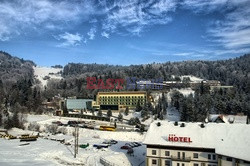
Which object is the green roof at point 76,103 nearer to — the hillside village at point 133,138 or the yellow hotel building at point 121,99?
the yellow hotel building at point 121,99

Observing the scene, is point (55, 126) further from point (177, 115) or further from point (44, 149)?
point (177, 115)

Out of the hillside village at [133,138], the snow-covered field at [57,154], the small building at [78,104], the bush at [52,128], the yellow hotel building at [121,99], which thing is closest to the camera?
the hillside village at [133,138]

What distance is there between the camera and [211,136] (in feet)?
141

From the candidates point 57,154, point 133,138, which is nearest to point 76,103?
point 133,138

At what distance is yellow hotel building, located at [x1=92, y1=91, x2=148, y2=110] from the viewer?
144125 millimetres

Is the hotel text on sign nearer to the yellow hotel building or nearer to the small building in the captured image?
the yellow hotel building

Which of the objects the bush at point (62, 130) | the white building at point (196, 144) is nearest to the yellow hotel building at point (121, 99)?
the bush at point (62, 130)

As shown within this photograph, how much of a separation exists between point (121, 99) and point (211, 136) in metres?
105

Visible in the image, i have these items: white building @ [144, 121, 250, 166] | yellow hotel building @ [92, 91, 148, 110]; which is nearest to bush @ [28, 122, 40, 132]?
yellow hotel building @ [92, 91, 148, 110]

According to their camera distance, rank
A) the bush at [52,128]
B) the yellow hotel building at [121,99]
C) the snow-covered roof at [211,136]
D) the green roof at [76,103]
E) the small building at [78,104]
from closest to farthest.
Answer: the snow-covered roof at [211,136] < the bush at [52,128] < the yellow hotel building at [121,99] < the small building at [78,104] < the green roof at [76,103]

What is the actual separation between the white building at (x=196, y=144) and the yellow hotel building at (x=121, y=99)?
316 ft

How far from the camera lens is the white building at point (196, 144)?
129 ft

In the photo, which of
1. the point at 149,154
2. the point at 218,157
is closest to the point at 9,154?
the point at 149,154

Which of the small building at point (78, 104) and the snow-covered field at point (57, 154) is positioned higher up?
the small building at point (78, 104)
